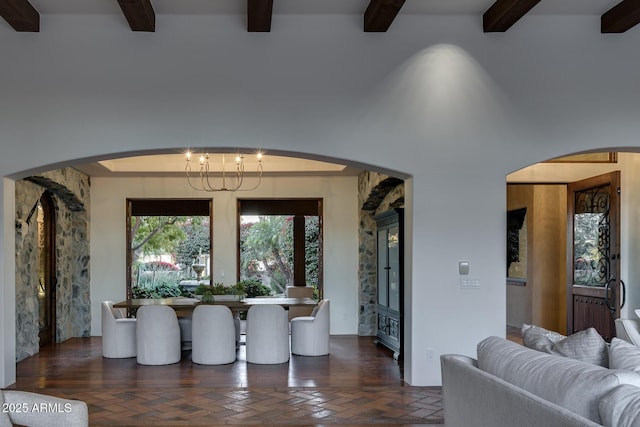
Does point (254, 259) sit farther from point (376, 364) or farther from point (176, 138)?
point (176, 138)

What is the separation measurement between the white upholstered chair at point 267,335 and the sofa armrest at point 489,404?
3.84 meters

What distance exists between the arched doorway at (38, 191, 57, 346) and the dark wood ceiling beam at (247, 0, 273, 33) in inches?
183

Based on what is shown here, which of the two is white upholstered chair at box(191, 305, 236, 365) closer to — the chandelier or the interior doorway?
the interior doorway

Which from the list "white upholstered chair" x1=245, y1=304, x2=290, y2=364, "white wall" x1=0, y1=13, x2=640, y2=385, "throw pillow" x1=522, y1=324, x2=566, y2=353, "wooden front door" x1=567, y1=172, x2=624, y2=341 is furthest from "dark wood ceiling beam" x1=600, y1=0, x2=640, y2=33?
"white upholstered chair" x1=245, y1=304, x2=290, y2=364

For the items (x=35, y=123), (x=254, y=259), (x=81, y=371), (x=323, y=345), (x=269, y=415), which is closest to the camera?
(x=269, y=415)

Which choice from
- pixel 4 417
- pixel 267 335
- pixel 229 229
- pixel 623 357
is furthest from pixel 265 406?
pixel 229 229

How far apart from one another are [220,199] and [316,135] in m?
4.38

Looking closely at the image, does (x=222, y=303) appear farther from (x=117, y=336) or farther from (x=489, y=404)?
(x=489, y=404)

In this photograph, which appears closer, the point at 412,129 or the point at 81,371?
the point at 412,129

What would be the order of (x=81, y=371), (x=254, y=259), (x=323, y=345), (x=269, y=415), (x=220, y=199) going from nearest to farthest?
(x=269, y=415)
(x=81, y=371)
(x=323, y=345)
(x=220, y=199)
(x=254, y=259)

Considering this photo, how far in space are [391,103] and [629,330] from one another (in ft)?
9.49

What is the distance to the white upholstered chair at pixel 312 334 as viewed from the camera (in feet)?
24.4

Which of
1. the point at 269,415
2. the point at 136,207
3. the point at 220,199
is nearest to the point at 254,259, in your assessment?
the point at 220,199

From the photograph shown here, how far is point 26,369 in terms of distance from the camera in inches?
→ 258
